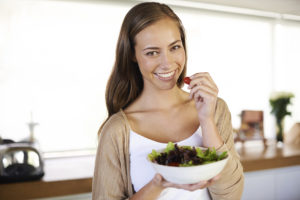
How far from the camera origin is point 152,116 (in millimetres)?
1236

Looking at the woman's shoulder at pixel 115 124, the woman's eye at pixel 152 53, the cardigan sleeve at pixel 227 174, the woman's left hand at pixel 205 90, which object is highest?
the woman's eye at pixel 152 53

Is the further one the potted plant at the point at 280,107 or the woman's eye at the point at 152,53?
the potted plant at the point at 280,107

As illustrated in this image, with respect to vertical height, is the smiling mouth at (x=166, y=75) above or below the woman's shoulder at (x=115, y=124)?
above

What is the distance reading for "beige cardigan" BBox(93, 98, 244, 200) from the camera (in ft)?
3.53

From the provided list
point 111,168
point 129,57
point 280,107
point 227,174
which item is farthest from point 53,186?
point 280,107

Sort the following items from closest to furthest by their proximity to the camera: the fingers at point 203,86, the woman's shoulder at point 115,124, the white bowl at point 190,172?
the white bowl at point 190,172 < the fingers at point 203,86 < the woman's shoulder at point 115,124

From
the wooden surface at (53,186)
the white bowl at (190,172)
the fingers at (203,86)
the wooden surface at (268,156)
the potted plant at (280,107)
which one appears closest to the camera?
the white bowl at (190,172)

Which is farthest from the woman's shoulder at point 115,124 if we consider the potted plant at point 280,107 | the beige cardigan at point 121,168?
the potted plant at point 280,107

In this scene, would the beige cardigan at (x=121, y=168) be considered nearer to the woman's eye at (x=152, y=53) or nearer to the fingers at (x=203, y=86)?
the fingers at (x=203, y=86)

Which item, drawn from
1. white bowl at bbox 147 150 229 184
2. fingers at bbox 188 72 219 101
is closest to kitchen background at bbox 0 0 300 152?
fingers at bbox 188 72 219 101

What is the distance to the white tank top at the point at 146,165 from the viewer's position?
1.11 m

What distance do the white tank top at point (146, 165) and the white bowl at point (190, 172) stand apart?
0.29 meters

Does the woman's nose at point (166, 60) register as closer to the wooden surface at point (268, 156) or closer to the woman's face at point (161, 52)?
the woman's face at point (161, 52)

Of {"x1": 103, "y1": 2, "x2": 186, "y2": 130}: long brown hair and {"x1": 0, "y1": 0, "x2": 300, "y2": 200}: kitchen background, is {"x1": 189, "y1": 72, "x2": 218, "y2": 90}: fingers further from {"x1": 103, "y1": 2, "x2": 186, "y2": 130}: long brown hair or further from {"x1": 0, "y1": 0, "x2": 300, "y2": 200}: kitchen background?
{"x1": 0, "y1": 0, "x2": 300, "y2": 200}: kitchen background
